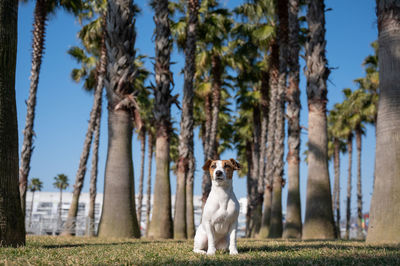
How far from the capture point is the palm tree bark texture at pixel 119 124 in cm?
1247

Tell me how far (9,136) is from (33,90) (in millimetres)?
11750

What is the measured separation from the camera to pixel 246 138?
3822 cm

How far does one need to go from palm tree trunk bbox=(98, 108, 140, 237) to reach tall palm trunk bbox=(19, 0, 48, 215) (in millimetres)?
6377

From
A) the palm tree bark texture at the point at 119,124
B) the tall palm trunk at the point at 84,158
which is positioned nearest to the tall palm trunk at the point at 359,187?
the tall palm trunk at the point at 84,158

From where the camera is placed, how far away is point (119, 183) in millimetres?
12594

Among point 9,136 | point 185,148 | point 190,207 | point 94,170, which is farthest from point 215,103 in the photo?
point 9,136

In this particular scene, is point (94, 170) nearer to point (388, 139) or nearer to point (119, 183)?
point (119, 183)

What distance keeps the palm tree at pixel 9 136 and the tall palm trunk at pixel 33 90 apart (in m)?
10.5

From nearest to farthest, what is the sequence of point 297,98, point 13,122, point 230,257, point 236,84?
point 230,257, point 13,122, point 297,98, point 236,84

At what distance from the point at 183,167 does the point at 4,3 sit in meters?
12.0

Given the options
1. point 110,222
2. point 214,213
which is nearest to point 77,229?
A: point 110,222

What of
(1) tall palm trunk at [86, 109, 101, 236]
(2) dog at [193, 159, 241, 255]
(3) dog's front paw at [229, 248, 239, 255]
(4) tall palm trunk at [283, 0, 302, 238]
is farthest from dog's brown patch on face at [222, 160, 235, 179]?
(1) tall palm trunk at [86, 109, 101, 236]

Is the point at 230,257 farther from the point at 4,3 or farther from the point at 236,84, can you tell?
the point at 236,84

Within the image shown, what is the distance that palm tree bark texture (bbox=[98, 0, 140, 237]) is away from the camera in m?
12.5
